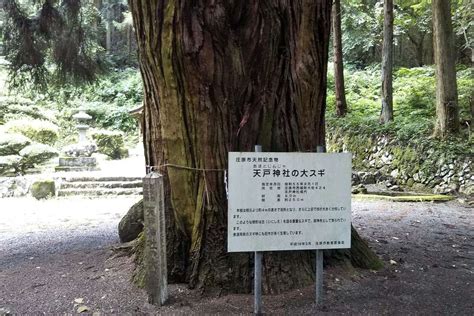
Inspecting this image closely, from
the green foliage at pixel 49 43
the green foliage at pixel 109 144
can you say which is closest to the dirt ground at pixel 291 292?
the green foliage at pixel 49 43

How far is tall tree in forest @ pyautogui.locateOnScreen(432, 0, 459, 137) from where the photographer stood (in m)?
9.87

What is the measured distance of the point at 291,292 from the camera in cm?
320

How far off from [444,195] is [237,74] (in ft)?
24.6

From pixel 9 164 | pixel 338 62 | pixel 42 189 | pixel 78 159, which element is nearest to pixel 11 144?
pixel 9 164

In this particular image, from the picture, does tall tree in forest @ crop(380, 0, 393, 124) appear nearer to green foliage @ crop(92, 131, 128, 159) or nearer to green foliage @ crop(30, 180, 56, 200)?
green foliage @ crop(30, 180, 56, 200)

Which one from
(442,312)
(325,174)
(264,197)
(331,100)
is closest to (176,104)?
(264,197)

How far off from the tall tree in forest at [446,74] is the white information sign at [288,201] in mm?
8130

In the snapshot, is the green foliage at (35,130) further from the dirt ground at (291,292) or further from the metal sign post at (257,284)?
the metal sign post at (257,284)

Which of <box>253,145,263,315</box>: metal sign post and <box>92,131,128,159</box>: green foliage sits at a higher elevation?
<box>92,131,128,159</box>: green foliage

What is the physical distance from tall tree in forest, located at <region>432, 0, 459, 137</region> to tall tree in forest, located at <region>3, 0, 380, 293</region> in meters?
7.65

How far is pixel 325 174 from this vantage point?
2.93 meters

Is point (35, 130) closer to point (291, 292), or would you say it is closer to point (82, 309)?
point (82, 309)

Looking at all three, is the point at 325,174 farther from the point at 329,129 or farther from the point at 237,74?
the point at 329,129

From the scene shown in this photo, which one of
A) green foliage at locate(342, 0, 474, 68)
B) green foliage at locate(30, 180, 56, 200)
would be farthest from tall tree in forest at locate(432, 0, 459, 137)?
green foliage at locate(30, 180, 56, 200)
